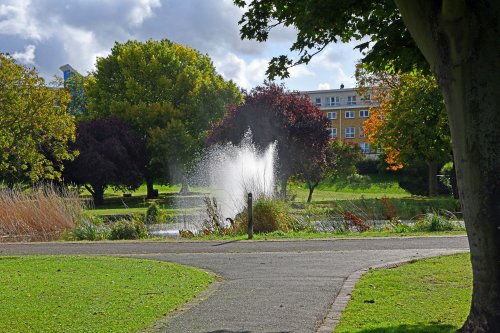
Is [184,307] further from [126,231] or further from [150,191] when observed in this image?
[150,191]

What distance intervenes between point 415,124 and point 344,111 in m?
68.4

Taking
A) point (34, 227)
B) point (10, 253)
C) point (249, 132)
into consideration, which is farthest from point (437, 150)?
point (10, 253)

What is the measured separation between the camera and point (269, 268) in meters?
10.6

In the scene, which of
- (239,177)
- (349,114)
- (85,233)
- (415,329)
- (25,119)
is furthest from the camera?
(349,114)

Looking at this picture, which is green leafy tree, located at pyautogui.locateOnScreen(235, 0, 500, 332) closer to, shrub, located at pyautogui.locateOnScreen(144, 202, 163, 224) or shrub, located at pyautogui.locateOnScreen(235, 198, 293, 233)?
shrub, located at pyautogui.locateOnScreen(235, 198, 293, 233)

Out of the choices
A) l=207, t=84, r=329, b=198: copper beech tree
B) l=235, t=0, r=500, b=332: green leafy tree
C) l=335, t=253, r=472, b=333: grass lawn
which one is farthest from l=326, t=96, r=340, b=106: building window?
l=235, t=0, r=500, b=332: green leafy tree

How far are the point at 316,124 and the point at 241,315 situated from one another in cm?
3181

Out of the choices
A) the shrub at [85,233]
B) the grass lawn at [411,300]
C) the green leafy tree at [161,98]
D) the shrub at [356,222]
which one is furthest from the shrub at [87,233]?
the green leafy tree at [161,98]

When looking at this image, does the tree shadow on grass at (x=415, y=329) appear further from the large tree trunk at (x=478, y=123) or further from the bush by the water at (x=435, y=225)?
the bush by the water at (x=435, y=225)

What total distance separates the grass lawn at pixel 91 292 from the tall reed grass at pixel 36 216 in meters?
6.40

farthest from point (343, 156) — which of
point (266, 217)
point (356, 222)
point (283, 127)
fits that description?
point (266, 217)

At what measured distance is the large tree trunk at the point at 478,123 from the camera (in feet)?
16.7

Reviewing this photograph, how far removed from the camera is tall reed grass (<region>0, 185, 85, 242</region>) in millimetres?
18594

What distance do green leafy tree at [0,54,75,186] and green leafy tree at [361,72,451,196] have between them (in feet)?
56.1
